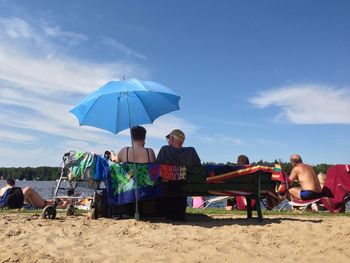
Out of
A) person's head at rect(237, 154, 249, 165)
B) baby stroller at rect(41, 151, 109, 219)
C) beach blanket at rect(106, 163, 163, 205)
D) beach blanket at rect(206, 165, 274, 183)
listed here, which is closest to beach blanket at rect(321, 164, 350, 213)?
person's head at rect(237, 154, 249, 165)

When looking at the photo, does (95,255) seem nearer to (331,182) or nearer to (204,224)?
(204,224)

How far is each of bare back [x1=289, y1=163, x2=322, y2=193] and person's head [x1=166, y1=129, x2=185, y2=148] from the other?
3.11 metres

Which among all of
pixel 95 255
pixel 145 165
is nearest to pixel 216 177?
pixel 145 165

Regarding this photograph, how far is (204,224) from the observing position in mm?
6906

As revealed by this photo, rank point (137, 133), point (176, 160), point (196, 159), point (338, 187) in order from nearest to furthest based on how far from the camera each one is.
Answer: point (176, 160)
point (196, 159)
point (137, 133)
point (338, 187)

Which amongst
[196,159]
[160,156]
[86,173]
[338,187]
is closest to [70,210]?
[86,173]

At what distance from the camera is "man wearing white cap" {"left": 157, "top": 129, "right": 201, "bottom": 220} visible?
7.16m

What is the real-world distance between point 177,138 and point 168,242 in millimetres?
2234

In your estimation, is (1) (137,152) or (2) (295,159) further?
(2) (295,159)

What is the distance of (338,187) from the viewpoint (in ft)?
40.5

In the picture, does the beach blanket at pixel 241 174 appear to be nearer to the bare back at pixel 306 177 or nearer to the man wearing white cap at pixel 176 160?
the man wearing white cap at pixel 176 160

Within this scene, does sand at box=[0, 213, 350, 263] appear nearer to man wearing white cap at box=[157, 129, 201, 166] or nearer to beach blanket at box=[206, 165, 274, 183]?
beach blanket at box=[206, 165, 274, 183]

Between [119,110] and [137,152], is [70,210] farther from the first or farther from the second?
[119,110]

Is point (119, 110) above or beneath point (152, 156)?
above
